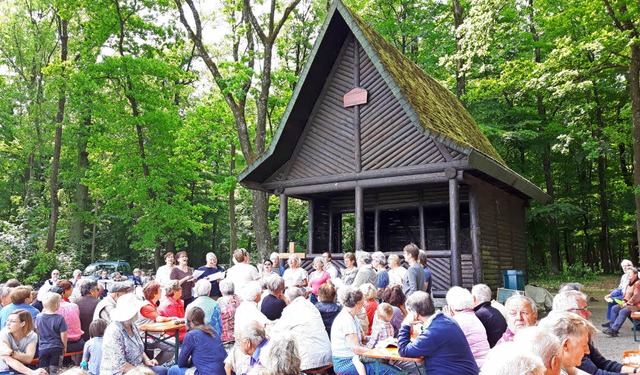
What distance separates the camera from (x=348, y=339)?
18.0 ft

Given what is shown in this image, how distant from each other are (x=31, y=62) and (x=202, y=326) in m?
29.5

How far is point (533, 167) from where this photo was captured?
92.0ft

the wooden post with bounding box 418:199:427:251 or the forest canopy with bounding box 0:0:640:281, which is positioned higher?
the forest canopy with bounding box 0:0:640:281

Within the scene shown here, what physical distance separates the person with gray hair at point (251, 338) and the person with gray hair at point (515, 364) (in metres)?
2.52

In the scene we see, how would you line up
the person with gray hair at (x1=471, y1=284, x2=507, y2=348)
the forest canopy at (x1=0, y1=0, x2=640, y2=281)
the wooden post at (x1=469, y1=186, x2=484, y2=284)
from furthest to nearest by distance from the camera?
the forest canopy at (x1=0, y1=0, x2=640, y2=281) < the wooden post at (x1=469, y1=186, x2=484, y2=284) < the person with gray hair at (x1=471, y1=284, x2=507, y2=348)

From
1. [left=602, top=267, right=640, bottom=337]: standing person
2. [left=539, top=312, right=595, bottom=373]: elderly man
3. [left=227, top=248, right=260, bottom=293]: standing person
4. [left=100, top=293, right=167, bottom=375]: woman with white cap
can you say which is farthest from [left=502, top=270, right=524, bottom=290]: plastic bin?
[left=539, top=312, right=595, bottom=373]: elderly man

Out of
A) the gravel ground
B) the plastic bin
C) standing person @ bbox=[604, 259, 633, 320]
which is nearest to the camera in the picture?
the gravel ground

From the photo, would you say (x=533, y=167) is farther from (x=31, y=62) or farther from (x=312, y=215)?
(x=31, y=62)

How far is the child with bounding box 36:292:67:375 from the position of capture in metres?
6.79

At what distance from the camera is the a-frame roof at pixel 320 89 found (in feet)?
39.2

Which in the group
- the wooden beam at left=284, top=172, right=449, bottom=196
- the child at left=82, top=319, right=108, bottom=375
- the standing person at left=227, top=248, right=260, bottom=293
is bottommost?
the child at left=82, top=319, right=108, bottom=375

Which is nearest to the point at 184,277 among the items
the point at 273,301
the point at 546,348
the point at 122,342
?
the point at 273,301

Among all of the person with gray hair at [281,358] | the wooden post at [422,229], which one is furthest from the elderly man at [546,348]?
the wooden post at [422,229]

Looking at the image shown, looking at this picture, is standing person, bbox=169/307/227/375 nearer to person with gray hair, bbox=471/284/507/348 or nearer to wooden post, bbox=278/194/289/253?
person with gray hair, bbox=471/284/507/348
